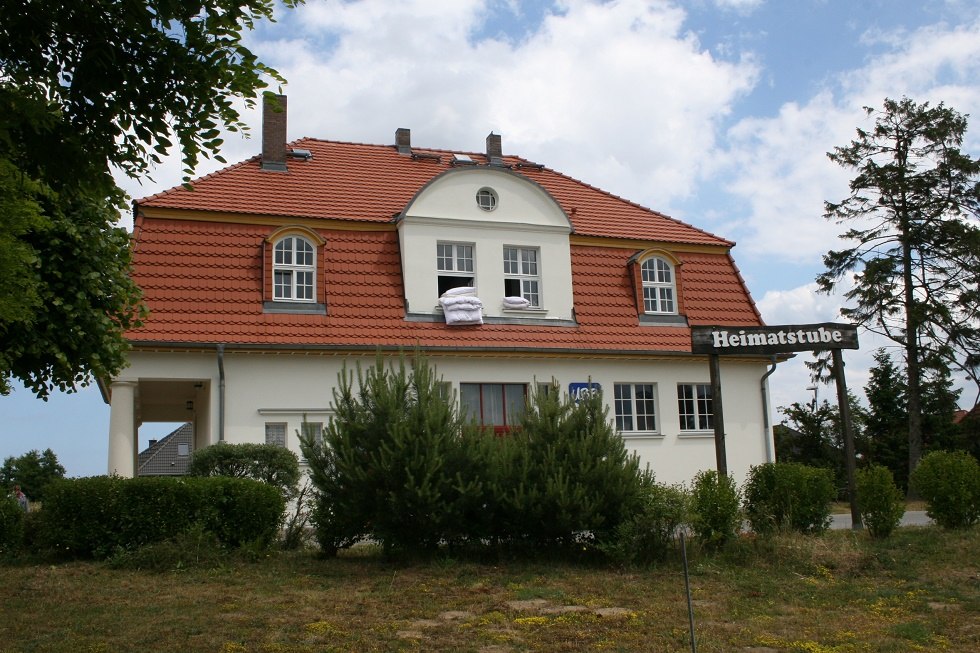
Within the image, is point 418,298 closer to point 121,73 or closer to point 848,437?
point 848,437

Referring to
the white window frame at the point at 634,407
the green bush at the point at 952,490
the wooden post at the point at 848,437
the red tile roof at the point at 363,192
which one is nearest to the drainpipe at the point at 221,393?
the red tile roof at the point at 363,192

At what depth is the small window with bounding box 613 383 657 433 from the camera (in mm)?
21859

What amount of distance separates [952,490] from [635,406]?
7.72 m

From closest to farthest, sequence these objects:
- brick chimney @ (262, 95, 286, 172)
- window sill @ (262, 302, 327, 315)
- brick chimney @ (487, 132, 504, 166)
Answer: window sill @ (262, 302, 327, 315) → brick chimney @ (262, 95, 286, 172) → brick chimney @ (487, 132, 504, 166)

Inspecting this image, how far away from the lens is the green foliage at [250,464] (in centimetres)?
1589

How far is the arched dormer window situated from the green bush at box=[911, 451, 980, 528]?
11741 millimetres

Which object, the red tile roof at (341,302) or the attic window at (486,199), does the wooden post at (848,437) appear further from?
the attic window at (486,199)

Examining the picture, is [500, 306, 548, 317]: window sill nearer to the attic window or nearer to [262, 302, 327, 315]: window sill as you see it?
the attic window

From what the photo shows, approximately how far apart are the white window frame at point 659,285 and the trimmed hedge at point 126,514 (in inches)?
498

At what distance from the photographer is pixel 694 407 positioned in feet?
74.3

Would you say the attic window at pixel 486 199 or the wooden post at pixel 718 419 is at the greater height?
the attic window at pixel 486 199

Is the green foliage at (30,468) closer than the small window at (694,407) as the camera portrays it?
No

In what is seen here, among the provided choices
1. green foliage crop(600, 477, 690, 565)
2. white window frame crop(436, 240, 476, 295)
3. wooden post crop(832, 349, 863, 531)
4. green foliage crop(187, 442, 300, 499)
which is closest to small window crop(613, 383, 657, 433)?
white window frame crop(436, 240, 476, 295)

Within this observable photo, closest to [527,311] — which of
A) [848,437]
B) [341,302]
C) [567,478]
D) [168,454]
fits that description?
[341,302]
